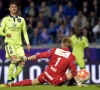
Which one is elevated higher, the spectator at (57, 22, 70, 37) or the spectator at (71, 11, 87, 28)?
the spectator at (71, 11, 87, 28)

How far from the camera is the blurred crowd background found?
1983 centimetres

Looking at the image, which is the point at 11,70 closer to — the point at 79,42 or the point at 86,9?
the point at 79,42

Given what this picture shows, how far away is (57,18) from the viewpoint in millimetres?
20531

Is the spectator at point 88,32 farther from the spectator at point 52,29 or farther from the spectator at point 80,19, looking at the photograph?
the spectator at point 52,29

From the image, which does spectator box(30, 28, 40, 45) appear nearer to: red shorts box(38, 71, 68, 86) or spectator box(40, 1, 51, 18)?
spectator box(40, 1, 51, 18)

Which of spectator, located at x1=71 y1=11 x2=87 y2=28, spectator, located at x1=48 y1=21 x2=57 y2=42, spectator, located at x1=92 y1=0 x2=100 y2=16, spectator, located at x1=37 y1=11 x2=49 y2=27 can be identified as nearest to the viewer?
spectator, located at x1=48 y1=21 x2=57 y2=42

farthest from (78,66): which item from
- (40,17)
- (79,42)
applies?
(40,17)

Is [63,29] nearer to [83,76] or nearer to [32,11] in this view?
[32,11]

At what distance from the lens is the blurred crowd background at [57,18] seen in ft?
65.1

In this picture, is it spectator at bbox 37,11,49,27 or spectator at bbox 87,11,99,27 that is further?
spectator at bbox 37,11,49,27

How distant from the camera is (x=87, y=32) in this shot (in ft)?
64.7

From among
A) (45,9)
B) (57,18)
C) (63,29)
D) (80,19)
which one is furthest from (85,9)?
(45,9)

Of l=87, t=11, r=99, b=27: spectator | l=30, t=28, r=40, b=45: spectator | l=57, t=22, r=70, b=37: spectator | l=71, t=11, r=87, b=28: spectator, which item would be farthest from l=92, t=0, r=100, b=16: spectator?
l=30, t=28, r=40, b=45: spectator

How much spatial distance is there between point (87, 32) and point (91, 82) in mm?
2534
